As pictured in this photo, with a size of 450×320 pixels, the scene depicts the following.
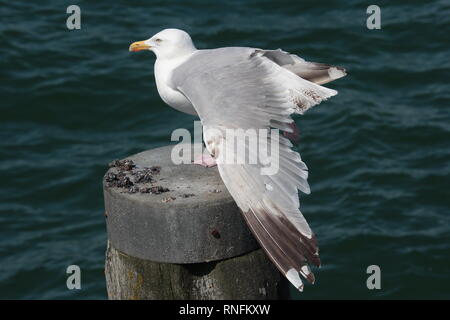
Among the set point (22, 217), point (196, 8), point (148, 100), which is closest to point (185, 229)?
point (22, 217)

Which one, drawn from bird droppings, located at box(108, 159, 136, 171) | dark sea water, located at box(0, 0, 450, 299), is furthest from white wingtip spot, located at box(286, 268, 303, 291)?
dark sea water, located at box(0, 0, 450, 299)

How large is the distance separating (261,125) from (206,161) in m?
0.37

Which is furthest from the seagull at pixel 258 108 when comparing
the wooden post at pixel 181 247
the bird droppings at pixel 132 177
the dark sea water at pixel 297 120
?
the dark sea water at pixel 297 120

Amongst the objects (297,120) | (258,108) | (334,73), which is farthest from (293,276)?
(297,120)

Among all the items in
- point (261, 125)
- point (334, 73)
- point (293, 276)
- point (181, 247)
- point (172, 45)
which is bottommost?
point (293, 276)

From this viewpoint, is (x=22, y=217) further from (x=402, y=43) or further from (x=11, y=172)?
(x=402, y=43)

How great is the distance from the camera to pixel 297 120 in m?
10.4

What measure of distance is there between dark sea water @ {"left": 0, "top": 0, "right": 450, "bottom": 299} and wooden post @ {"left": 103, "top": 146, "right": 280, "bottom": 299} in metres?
3.59

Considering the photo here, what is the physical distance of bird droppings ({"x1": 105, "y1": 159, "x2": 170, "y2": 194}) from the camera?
16.2ft

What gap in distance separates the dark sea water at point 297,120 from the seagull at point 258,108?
9.73 feet

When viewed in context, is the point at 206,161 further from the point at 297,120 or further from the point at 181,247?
the point at 297,120

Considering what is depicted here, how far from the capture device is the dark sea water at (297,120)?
8.79 m

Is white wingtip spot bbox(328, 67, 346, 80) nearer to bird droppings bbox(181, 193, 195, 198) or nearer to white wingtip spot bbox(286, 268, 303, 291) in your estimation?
bird droppings bbox(181, 193, 195, 198)

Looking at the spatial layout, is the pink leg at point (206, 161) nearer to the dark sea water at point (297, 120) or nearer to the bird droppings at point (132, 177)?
the bird droppings at point (132, 177)
